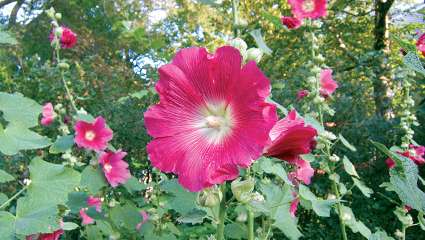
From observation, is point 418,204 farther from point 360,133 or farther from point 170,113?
point 360,133

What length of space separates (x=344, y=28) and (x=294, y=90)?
14.6ft

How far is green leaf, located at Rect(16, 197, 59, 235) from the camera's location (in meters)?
1.20

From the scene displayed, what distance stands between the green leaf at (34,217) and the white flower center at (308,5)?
3.72 feet

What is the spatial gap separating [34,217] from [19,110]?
0.87ft

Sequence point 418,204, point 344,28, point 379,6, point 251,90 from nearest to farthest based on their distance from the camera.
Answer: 1. point 418,204
2. point 251,90
3. point 379,6
4. point 344,28

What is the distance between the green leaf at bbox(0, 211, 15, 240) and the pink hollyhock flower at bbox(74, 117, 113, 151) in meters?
0.93

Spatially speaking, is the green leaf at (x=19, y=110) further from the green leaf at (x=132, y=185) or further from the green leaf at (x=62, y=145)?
the green leaf at (x=132, y=185)

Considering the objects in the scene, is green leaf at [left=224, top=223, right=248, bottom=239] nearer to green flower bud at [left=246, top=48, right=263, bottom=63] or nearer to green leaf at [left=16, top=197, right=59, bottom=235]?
green leaf at [left=16, top=197, right=59, bottom=235]

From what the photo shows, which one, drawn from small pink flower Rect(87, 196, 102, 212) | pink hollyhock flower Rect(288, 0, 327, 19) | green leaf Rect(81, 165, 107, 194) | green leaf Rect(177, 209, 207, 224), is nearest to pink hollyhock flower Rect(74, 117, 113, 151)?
green leaf Rect(81, 165, 107, 194)

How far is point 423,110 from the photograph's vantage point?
4039 mm

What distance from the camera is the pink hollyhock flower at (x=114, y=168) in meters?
2.10

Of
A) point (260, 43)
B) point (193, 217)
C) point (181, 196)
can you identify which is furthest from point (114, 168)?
point (260, 43)

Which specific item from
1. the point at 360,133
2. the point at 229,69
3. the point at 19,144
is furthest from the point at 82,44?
the point at 229,69

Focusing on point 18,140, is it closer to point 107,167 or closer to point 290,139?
point 290,139
